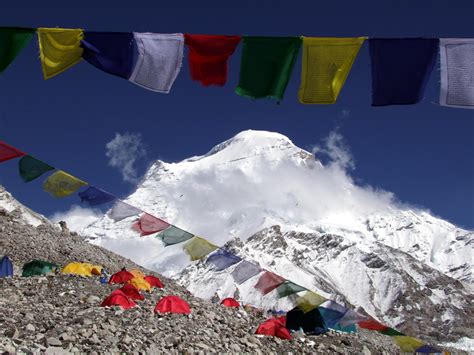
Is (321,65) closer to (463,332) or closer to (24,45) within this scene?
(24,45)

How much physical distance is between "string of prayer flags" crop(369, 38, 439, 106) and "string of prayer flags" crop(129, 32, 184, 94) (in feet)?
11.4

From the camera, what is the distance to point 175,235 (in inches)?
607

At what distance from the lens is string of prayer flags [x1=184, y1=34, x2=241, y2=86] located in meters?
9.90

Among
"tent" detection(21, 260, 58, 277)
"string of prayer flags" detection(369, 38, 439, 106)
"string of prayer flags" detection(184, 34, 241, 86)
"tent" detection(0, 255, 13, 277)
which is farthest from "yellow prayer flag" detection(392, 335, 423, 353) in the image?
"tent" detection(0, 255, 13, 277)

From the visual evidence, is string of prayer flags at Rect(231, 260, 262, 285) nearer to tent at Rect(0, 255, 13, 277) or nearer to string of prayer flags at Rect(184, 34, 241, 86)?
string of prayer flags at Rect(184, 34, 241, 86)

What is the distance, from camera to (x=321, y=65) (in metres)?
9.74

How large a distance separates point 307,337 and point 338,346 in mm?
959

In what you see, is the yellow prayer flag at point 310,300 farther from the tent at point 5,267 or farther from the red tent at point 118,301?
the tent at point 5,267

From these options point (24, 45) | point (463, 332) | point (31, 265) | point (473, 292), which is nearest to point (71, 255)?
point (31, 265)

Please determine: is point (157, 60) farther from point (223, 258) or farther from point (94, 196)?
point (223, 258)

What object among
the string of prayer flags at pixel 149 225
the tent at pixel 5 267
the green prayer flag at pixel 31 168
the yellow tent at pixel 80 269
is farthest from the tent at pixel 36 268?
the green prayer flag at pixel 31 168

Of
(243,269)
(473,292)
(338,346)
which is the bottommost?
(473,292)

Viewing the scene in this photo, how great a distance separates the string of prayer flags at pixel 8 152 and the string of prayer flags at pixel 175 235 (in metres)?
4.39

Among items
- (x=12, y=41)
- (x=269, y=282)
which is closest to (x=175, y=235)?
(x=269, y=282)
